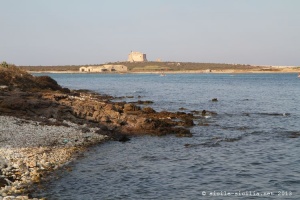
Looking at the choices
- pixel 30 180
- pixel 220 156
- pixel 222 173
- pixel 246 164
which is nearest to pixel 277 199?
pixel 222 173

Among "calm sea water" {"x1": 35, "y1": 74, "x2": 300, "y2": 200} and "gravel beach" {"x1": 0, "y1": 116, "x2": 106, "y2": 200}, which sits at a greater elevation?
"gravel beach" {"x1": 0, "y1": 116, "x2": 106, "y2": 200}

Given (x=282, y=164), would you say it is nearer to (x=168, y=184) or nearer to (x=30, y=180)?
(x=168, y=184)

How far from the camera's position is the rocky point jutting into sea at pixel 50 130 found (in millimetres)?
14945

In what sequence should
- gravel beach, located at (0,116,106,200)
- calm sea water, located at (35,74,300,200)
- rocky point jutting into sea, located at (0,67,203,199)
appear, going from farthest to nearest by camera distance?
rocky point jutting into sea, located at (0,67,203,199) → gravel beach, located at (0,116,106,200) → calm sea water, located at (35,74,300,200)

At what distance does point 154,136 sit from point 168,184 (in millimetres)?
10750

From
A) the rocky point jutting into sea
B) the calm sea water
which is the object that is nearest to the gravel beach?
the rocky point jutting into sea

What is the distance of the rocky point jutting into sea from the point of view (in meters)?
14.9

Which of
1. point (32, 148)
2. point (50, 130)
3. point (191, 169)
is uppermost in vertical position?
point (50, 130)

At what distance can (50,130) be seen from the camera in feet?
74.1

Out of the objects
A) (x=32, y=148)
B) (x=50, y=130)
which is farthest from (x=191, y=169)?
(x=50, y=130)

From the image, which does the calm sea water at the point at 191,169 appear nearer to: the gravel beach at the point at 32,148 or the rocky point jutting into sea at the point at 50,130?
the gravel beach at the point at 32,148

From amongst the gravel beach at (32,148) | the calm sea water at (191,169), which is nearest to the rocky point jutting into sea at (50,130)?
the gravel beach at (32,148)

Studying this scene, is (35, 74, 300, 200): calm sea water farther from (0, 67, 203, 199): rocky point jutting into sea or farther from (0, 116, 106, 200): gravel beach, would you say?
(0, 67, 203, 199): rocky point jutting into sea

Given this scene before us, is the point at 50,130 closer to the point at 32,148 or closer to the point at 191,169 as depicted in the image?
the point at 32,148
